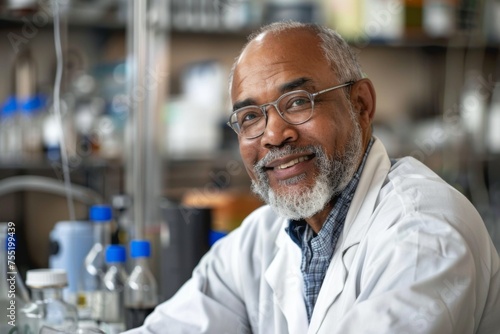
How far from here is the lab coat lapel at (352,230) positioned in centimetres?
125

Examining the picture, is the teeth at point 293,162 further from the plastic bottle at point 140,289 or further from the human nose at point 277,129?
the plastic bottle at point 140,289

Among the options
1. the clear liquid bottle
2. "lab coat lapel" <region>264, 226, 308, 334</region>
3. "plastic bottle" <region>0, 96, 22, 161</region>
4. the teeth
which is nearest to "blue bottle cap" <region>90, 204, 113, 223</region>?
the clear liquid bottle

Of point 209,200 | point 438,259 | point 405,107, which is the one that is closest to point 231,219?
point 209,200

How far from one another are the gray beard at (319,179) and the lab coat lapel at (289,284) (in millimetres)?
112

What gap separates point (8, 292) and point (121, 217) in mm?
662

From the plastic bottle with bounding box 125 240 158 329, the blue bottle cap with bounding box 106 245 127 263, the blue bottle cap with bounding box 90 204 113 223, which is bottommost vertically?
the plastic bottle with bounding box 125 240 158 329

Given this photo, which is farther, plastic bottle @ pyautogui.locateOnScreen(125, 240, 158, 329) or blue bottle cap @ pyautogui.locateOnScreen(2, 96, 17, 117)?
blue bottle cap @ pyautogui.locateOnScreen(2, 96, 17, 117)

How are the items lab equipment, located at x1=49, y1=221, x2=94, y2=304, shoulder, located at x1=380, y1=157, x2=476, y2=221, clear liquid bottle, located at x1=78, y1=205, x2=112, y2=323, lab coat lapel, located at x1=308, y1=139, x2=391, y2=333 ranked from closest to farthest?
1. shoulder, located at x1=380, y1=157, x2=476, y2=221
2. lab coat lapel, located at x1=308, y1=139, x2=391, y2=333
3. clear liquid bottle, located at x1=78, y1=205, x2=112, y2=323
4. lab equipment, located at x1=49, y1=221, x2=94, y2=304

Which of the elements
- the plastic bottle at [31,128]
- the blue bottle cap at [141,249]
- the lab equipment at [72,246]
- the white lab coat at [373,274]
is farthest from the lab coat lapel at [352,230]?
the plastic bottle at [31,128]

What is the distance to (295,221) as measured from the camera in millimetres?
1424

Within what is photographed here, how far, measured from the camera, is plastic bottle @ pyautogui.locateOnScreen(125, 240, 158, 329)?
5.10ft

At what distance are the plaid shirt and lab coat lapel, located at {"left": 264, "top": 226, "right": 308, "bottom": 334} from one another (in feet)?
0.05

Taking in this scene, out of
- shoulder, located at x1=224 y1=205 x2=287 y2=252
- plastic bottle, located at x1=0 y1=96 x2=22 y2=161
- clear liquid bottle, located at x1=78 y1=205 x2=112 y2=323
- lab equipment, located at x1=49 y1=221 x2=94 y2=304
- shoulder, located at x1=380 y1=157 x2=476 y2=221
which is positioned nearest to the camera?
shoulder, located at x1=380 y1=157 x2=476 y2=221

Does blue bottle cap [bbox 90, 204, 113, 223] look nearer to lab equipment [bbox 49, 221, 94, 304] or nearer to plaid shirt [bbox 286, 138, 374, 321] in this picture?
lab equipment [bbox 49, 221, 94, 304]
